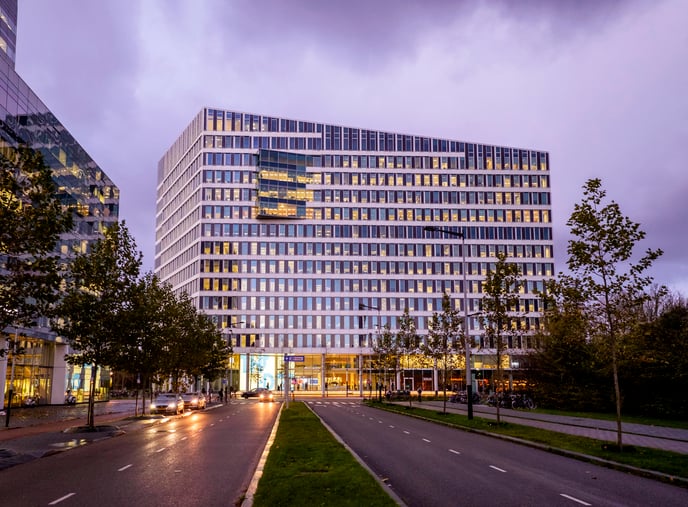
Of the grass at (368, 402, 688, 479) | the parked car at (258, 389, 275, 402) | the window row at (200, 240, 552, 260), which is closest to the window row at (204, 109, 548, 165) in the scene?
the window row at (200, 240, 552, 260)

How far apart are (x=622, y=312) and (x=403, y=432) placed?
1244 centimetres

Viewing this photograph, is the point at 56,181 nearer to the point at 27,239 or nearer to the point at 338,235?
the point at 27,239

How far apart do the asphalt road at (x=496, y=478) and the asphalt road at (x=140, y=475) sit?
378 cm

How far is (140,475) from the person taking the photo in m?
16.3

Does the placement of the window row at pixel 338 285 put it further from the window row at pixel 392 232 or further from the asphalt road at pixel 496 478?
the asphalt road at pixel 496 478

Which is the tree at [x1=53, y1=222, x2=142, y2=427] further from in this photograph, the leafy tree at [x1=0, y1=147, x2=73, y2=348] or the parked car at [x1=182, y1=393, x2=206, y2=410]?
the parked car at [x1=182, y1=393, x2=206, y2=410]

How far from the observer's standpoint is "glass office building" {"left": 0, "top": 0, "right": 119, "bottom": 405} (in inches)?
1998

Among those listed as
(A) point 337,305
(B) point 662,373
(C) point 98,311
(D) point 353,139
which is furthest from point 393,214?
(C) point 98,311

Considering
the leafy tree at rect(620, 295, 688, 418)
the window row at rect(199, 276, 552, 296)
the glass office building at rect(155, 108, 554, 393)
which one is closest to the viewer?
the leafy tree at rect(620, 295, 688, 418)

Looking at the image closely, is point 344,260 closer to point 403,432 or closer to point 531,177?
point 531,177

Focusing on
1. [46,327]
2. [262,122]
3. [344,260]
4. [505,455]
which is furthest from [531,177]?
[505,455]

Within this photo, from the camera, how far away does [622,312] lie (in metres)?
21.0

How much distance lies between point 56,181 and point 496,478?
5613 cm

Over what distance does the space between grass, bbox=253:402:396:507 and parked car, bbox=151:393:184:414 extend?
3266 centimetres
